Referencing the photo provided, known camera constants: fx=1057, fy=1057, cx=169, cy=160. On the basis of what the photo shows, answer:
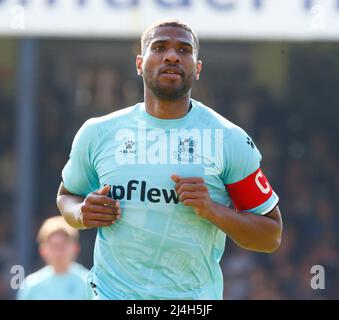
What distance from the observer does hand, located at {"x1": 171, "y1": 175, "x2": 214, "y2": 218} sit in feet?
14.1

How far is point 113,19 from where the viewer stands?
Result: 7.89 m

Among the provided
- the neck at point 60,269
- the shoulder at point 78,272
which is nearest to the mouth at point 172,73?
the shoulder at point 78,272

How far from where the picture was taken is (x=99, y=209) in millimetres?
4379

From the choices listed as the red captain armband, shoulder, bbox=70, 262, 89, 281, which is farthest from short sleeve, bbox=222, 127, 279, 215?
shoulder, bbox=70, 262, 89, 281

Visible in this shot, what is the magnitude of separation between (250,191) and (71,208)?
2.58 feet

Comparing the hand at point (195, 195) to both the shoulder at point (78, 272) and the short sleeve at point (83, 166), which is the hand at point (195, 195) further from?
the shoulder at point (78, 272)

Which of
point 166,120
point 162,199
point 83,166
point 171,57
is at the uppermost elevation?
point 171,57

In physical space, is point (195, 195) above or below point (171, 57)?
below

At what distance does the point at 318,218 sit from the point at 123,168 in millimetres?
7092

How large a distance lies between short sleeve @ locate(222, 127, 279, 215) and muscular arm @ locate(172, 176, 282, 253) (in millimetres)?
56

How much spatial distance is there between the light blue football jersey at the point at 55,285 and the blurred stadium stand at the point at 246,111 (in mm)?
2276

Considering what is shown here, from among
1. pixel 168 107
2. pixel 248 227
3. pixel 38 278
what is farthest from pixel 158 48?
pixel 38 278

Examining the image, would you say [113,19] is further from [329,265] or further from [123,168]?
[329,265]

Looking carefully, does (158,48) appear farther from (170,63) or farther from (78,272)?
(78,272)
